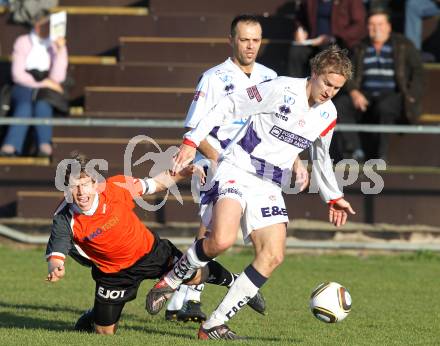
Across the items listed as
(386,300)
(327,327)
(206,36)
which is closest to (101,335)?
(327,327)

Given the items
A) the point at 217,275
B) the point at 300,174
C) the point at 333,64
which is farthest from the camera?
the point at 217,275

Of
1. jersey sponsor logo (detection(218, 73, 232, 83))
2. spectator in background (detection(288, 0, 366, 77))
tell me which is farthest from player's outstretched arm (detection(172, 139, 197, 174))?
spectator in background (detection(288, 0, 366, 77))

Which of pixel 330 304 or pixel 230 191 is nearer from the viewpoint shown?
pixel 330 304

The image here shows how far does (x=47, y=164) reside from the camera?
13.4 metres

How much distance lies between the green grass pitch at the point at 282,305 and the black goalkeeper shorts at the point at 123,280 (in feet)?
0.58

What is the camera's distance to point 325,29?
14219 millimetres

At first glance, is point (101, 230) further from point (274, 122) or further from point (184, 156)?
point (274, 122)

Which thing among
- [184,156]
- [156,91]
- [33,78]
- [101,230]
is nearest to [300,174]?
[184,156]

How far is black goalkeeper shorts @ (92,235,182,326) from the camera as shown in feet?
25.8

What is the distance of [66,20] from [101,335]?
8.33 metres

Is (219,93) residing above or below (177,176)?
above

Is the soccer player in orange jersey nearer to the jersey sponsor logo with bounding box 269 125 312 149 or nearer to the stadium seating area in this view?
the jersey sponsor logo with bounding box 269 125 312 149

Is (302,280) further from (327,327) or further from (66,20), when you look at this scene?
(66,20)

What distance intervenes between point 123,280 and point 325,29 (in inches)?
→ 277
